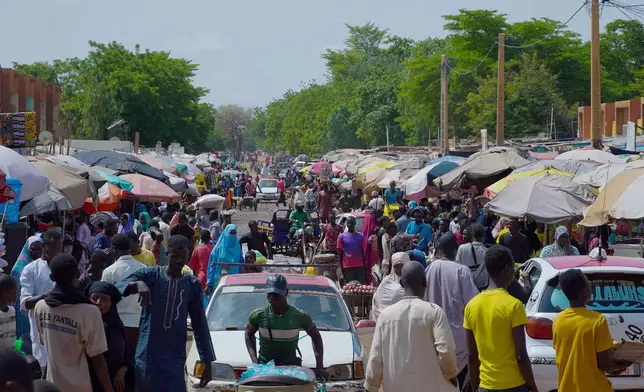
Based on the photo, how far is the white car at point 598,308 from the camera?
8.73 meters

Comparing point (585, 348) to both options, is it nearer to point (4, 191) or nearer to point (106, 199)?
point (4, 191)

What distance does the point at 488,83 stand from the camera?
56625 mm

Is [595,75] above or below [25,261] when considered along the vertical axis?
above

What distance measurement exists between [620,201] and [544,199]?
3211 millimetres

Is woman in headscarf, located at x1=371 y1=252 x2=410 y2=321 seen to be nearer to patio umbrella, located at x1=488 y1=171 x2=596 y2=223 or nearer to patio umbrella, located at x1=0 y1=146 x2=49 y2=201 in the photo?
patio umbrella, located at x1=0 y1=146 x2=49 y2=201

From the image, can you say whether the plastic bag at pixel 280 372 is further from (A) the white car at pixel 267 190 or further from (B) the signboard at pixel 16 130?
(A) the white car at pixel 267 190

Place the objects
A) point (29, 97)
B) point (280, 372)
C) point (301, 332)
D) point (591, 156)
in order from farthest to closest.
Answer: point (29, 97), point (591, 156), point (301, 332), point (280, 372)

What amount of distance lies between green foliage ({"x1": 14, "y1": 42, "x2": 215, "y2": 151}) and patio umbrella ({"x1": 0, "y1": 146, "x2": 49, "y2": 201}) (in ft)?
172

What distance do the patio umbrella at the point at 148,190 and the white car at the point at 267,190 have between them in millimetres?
37229

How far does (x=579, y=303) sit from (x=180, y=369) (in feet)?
9.05

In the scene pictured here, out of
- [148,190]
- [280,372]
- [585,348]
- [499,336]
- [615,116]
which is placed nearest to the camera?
[585,348]

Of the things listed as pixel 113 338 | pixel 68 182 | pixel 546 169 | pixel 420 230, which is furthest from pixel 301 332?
pixel 546 169

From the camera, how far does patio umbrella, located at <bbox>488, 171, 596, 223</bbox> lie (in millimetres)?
16672

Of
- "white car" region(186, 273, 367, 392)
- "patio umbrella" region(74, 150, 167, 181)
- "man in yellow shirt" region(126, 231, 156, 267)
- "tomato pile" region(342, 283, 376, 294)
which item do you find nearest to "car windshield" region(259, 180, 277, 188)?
"patio umbrella" region(74, 150, 167, 181)
